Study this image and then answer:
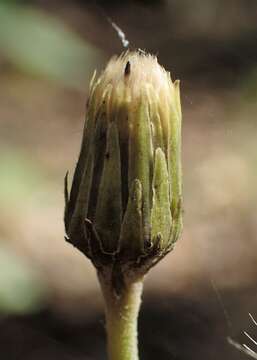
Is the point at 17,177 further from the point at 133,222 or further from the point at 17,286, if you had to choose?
the point at 133,222

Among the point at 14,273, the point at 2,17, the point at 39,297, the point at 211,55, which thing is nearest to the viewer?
the point at 14,273

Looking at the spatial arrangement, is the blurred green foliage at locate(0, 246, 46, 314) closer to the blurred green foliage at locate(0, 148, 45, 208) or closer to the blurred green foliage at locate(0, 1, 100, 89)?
the blurred green foliage at locate(0, 148, 45, 208)

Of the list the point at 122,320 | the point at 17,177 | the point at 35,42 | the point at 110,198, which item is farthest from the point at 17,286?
the point at 110,198

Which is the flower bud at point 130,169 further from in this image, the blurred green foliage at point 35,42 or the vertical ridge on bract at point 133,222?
the blurred green foliage at point 35,42

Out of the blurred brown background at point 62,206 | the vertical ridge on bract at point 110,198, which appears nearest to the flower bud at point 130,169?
the vertical ridge on bract at point 110,198

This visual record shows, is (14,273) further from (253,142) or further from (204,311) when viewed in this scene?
(253,142)

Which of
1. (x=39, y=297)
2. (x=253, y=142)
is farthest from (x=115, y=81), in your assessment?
(x=253, y=142)
